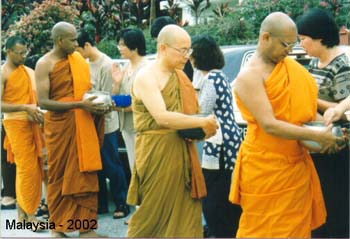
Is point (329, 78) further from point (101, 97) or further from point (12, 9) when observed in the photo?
point (12, 9)

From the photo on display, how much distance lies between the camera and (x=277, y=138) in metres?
4.33

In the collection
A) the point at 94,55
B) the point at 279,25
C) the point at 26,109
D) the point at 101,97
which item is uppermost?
the point at 279,25

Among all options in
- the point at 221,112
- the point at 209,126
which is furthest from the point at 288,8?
the point at 209,126

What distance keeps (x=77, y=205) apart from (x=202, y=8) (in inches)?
356

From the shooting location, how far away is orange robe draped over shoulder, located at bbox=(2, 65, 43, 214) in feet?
22.5

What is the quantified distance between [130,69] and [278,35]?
2.71 metres

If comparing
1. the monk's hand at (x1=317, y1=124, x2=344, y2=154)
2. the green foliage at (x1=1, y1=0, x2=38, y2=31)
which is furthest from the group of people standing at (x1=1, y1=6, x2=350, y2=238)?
the green foliage at (x1=1, y1=0, x2=38, y2=31)

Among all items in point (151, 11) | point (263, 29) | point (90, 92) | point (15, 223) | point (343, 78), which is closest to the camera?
point (263, 29)

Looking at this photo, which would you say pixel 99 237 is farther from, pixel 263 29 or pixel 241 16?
pixel 241 16

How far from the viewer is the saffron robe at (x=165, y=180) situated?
195 inches

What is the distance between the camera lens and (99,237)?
20.6 feet

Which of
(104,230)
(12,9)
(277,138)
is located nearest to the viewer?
(277,138)

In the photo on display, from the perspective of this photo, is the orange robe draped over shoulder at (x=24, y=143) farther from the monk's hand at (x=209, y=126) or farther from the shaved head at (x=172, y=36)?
the monk's hand at (x=209, y=126)

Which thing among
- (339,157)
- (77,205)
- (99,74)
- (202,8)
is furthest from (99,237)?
(202,8)
